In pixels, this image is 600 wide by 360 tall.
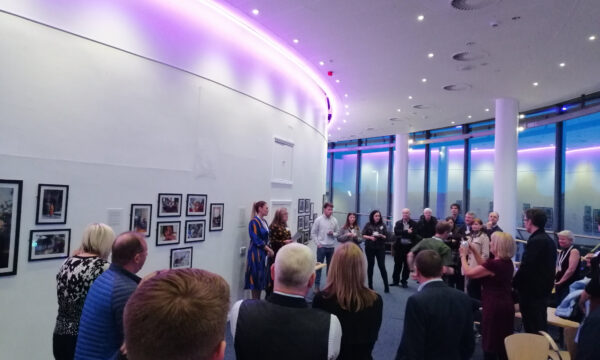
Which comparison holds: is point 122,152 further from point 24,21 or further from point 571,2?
point 571,2

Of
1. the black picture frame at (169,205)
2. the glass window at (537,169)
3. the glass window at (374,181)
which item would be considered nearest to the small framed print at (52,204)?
the black picture frame at (169,205)

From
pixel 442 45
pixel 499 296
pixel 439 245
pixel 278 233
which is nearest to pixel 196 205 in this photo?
pixel 278 233

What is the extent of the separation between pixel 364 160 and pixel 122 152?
14.5 metres

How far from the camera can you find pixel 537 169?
10789mm

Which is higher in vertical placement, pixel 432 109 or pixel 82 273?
pixel 432 109

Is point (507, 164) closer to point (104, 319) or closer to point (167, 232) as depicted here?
point (167, 232)

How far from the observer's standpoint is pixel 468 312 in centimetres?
214

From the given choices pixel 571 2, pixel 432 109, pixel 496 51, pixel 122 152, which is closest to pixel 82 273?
pixel 122 152

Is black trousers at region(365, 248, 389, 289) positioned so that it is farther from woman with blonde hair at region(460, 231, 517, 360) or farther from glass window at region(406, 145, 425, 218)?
glass window at region(406, 145, 425, 218)

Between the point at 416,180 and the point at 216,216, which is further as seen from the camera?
the point at 416,180

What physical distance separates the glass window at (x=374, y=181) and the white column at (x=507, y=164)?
719 centimetres

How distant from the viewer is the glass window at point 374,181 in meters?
16.5

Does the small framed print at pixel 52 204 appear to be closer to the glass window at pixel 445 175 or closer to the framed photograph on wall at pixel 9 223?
the framed photograph on wall at pixel 9 223

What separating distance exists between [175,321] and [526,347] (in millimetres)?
3048
